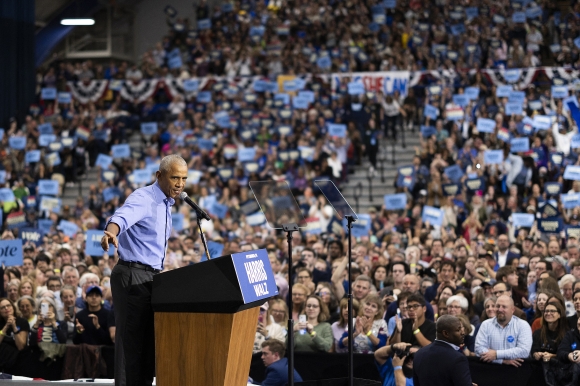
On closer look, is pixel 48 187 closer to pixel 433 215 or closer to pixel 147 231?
pixel 433 215

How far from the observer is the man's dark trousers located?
486cm

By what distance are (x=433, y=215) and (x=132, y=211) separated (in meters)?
9.20

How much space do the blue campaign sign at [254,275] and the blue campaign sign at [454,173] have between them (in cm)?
1026

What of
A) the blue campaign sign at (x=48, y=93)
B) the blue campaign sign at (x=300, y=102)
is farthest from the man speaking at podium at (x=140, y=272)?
the blue campaign sign at (x=48, y=93)

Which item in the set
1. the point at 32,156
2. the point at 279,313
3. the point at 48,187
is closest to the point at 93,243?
the point at 279,313

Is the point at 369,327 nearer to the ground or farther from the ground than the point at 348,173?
nearer to the ground

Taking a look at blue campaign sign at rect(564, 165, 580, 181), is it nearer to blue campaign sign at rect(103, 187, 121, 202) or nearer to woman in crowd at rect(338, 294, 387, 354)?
woman in crowd at rect(338, 294, 387, 354)

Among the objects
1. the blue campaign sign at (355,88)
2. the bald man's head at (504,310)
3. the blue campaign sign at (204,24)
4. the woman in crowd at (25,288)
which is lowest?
the woman in crowd at (25,288)

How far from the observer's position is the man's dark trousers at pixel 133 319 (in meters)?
4.86

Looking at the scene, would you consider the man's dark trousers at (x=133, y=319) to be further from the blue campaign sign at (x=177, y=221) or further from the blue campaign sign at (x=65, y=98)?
the blue campaign sign at (x=65, y=98)

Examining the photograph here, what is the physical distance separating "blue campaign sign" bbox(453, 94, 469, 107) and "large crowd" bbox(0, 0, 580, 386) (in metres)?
0.20

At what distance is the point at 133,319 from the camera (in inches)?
191

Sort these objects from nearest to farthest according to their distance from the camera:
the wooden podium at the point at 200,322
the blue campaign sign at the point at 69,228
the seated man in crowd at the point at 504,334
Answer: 1. the wooden podium at the point at 200,322
2. the seated man in crowd at the point at 504,334
3. the blue campaign sign at the point at 69,228

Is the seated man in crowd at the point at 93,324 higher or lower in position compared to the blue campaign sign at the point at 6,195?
lower
